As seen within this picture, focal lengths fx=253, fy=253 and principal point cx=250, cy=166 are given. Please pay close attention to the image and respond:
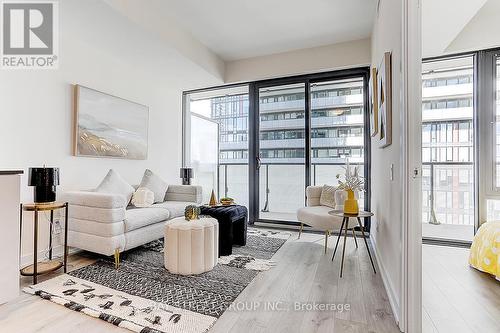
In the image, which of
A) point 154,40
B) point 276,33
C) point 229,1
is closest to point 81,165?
point 154,40

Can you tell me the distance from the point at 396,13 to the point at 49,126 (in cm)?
333

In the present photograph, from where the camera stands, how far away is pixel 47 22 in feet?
8.35

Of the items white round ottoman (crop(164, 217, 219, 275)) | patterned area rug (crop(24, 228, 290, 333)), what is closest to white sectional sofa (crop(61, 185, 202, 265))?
patterned area rug (crop(24, 228, 290, 333))

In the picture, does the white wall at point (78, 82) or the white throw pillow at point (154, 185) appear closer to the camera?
the white wall at point (78, 82)

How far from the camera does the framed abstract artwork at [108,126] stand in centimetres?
296

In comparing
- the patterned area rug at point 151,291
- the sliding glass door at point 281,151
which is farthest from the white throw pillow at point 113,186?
the sliding glass door at point 281,151

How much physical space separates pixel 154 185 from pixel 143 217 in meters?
0.93

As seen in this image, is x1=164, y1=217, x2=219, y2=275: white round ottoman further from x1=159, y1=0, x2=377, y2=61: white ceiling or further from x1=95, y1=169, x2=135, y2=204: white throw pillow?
x1=159, y1=0, x2=377, y2=61: white ceiling

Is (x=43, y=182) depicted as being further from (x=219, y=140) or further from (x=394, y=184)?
(x=219, y=140)

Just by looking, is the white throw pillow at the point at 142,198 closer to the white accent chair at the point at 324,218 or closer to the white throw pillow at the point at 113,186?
the white throw pillow at the point at 113,186

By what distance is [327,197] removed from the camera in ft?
11.4

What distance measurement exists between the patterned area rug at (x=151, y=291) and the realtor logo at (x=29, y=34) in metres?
2.12

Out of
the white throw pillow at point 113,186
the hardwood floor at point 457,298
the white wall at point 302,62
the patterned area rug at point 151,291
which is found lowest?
the hardwood floor at point 457,298

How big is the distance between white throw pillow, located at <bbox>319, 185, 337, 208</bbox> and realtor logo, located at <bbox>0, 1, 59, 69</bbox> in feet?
11.6
